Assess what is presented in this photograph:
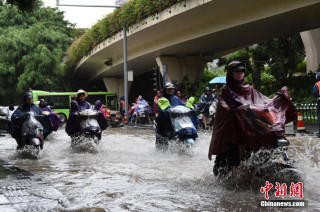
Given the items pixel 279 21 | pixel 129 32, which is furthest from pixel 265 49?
pixel 279 21

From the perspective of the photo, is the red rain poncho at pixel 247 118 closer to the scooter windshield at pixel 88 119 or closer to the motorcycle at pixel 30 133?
the motorcycle at pixel 30 133

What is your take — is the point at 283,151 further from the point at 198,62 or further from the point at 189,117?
the point at 198,62

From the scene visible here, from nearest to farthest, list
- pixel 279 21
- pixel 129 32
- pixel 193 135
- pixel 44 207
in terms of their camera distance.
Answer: pixel 44 207 → pixel 193 135 → pixel 279 21 → pixel 129 32

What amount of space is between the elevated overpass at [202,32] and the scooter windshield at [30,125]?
30.3ft

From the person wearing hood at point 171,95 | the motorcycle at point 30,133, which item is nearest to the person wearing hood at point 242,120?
the person wearing hood at point 171,95

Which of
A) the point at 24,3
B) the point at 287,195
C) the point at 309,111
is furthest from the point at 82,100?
→ the point at 309,111

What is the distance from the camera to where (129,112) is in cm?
2708

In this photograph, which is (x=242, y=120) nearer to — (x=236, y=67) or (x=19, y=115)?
(x=236, y=67)

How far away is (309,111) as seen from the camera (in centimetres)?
1823

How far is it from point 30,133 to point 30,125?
0.18 metres

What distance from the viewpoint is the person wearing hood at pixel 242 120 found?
19.1ft

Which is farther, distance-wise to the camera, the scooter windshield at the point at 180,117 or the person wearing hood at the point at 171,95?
the person wearing hood at the point at 171,95

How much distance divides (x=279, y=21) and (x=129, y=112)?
1066 cm

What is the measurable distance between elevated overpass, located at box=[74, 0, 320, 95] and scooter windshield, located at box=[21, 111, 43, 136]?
922 centimetres
